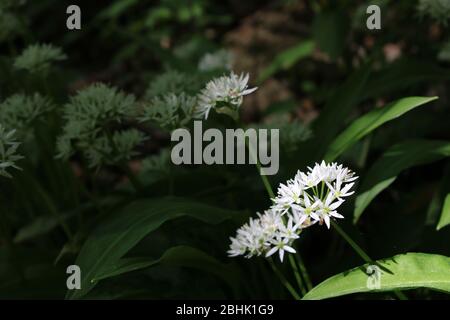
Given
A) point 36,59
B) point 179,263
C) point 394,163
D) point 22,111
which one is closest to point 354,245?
point 179,263

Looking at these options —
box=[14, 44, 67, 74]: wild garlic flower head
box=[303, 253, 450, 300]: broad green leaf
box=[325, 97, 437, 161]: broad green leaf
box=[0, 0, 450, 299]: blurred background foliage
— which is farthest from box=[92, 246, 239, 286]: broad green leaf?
box=[14, 44, 67, 74]: wild garlic flower head

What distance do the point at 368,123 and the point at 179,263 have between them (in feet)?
2.66

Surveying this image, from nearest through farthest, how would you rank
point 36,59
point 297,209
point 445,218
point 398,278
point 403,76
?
1. point 297,209
2. point 398,278
3. point 445,218
4. point 36,59
5. point 403,76

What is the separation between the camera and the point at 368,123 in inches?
94.5

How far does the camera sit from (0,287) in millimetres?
2441

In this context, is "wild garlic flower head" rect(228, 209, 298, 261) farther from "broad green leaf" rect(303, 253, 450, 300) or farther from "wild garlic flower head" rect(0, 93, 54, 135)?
"wild garlic flower head" rect(0, 93, 54, 135)

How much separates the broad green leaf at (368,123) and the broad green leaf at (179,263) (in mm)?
529

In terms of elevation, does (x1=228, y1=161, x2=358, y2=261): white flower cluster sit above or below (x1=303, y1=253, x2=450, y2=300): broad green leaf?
above

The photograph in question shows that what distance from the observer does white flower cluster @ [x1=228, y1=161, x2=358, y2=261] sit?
1714 millimetres

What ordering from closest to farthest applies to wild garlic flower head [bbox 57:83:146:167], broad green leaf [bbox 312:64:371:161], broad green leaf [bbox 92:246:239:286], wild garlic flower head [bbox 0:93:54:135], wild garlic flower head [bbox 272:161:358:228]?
wild garlic flower head [bbox 272:161:358:228] < broad green leaf [bbox 92:246:239:286] < wild garlic flower head [bbox 57:83:146:167] < wild garlic flower head [bbox 0:93:54:135] < broad green leaf [bbox 312:64:371:161]

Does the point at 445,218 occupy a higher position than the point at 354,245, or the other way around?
the point at 445,218

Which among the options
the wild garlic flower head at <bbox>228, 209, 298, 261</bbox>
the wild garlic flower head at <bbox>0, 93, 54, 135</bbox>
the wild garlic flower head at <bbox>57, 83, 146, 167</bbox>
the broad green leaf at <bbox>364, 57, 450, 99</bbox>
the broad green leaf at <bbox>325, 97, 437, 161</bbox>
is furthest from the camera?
the broad green leaf at <bbox>364, 57, 450, 99</bbox>

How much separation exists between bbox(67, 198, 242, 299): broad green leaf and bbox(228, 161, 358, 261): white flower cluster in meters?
0.25

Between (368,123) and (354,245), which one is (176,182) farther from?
(354,245)
